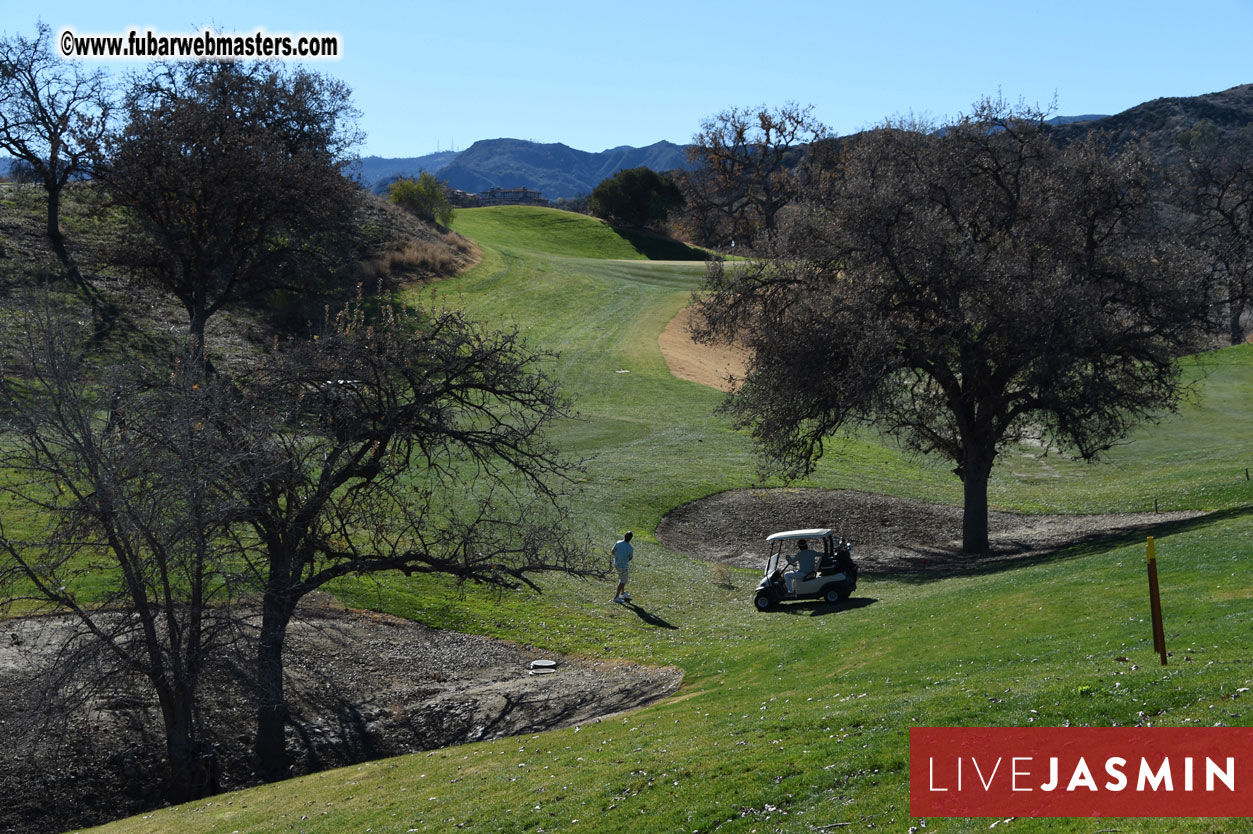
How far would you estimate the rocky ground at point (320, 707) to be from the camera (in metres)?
15.4

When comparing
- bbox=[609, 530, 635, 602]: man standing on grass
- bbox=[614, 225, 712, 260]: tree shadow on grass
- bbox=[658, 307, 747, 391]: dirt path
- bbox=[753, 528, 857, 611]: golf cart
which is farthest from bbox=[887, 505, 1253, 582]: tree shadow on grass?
bbox=[614, 225, 712, 260]: tree shadow on grass

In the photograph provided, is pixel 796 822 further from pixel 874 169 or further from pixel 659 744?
pixel 874 169

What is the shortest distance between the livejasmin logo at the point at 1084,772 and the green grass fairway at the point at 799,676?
0.92ft

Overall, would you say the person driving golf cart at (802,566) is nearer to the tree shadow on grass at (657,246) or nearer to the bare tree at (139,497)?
the bare tree at (139,497)

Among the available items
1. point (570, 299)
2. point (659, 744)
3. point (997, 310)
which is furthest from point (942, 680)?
point (570, 299)

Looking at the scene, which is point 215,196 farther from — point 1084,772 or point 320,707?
point 1084,772

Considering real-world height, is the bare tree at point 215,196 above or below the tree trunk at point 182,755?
above

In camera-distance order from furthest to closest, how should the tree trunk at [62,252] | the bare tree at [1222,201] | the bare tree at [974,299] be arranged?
1. the bare tree at [1222,201]
2. the tree trunk at [62,252]
3. the bare tree at [974,299]

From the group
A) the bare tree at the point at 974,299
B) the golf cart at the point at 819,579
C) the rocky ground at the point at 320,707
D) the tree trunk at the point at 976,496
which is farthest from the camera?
the tree trunk at the point at 976,496

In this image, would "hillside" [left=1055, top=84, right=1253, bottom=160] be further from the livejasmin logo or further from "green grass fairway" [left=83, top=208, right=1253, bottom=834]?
the livejasmin logo

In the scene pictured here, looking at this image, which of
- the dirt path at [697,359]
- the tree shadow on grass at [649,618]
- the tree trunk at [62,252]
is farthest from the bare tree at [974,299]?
the tree trunk at [62,252]

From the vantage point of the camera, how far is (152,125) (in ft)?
147

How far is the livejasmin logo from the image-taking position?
26.2 ft

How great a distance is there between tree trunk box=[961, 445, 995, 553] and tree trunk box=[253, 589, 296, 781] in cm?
2114
